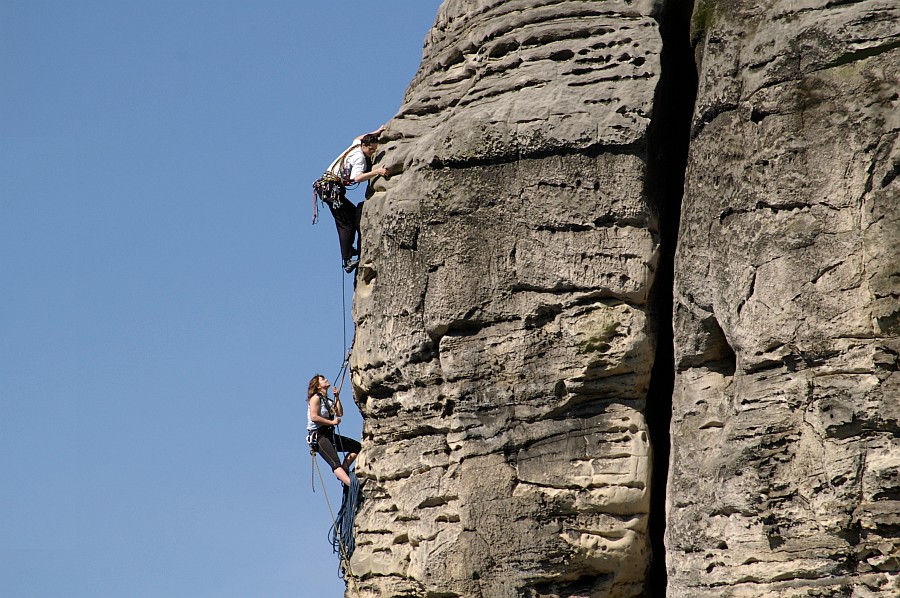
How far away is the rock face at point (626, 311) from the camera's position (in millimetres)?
10914

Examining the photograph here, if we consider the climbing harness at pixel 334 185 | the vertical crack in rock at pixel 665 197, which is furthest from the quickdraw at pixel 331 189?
the vertical crack in rock at pixel 665 197

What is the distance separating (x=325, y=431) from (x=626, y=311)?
384 cm

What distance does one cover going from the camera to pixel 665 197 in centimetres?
1284

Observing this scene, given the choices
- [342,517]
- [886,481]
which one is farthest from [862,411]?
[342,517]

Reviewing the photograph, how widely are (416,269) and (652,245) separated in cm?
214

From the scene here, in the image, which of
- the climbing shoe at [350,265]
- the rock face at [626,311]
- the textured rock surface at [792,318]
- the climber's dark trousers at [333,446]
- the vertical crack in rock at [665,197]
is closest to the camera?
the textured rock surface at [792,318]

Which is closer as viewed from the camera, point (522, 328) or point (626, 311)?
point (626, 311)

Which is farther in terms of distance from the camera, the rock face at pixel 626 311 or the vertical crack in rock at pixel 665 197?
the vertical crack in rock at pixel 665 197

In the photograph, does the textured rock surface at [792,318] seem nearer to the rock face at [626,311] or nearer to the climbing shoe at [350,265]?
the rock face at [626,311]

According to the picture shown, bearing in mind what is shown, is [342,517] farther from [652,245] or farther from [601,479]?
[652,245]

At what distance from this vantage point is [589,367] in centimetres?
1238

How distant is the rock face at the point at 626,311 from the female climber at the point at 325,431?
2.47ft

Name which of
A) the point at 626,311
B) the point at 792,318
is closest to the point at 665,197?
the point at 626,311

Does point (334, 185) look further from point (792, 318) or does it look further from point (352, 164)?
point (792, 318)
